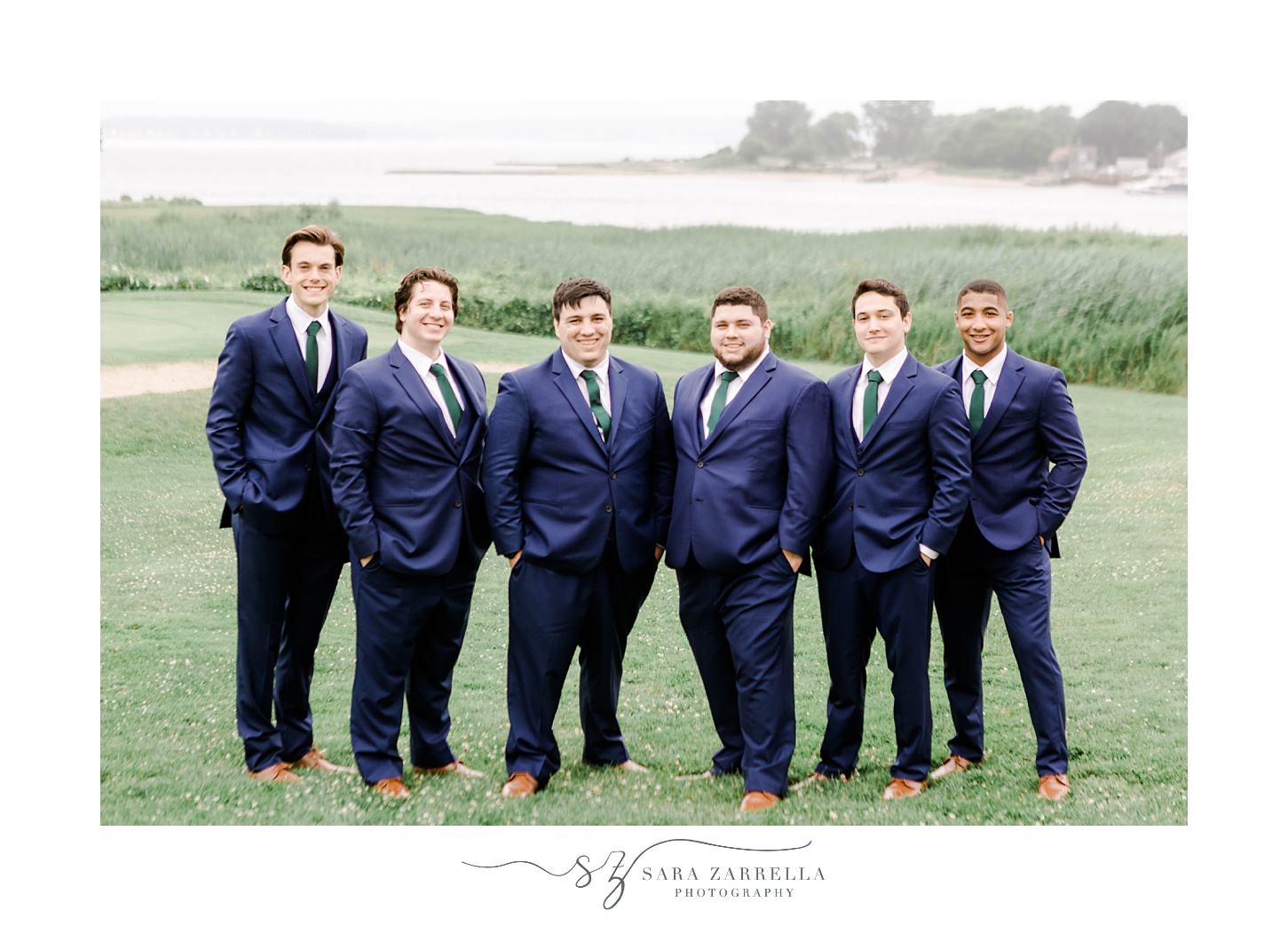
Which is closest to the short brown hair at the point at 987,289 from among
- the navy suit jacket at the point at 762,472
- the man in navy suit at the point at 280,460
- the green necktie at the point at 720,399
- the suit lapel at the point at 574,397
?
the navy suit jacket at the point at 762,472

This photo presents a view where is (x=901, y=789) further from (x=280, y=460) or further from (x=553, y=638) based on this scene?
(x=280, y=460)

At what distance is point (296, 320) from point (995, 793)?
3860 millimetres

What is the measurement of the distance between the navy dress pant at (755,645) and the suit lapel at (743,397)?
62cm

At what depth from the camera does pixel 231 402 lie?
198 inches

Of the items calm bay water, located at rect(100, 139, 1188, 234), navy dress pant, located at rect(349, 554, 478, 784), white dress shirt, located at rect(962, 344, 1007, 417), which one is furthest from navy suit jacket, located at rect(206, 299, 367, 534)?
calm bay water, located at rect(100, 139, 1188, 234)

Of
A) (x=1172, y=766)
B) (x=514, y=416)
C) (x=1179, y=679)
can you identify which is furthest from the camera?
(x=1179, y=679)

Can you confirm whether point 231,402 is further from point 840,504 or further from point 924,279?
point 924,279

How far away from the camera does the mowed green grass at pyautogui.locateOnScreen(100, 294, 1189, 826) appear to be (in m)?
5.21

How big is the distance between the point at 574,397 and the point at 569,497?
1.44 feet

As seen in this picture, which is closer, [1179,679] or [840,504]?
[840,504]

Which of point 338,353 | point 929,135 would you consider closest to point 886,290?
point 338,353

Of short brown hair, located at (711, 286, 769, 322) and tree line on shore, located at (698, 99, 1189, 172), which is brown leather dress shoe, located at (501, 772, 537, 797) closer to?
short brown hair, located at (711, 286, 769, 322)

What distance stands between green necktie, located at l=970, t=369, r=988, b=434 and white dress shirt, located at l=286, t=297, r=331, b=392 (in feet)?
9.54
